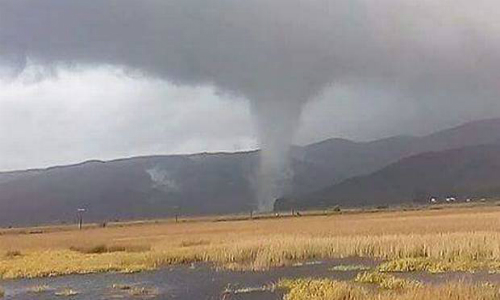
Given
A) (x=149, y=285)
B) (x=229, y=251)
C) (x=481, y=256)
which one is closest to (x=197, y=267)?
(x=229, y=251)

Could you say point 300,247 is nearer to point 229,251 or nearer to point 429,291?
point 229,251

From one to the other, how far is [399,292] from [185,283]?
16290 mm

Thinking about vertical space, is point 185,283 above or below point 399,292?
below

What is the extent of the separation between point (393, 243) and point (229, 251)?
1243 centimetres

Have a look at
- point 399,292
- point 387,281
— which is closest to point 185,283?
point 387,281

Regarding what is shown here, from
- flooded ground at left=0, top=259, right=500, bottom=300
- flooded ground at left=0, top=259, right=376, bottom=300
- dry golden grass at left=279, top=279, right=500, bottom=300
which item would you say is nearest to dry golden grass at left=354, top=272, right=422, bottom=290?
dry golden grass at left=279, top=279, right=500, bottom=300

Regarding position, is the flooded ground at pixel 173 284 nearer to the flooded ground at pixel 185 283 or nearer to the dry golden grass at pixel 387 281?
the flooded ground at pixel 185 283

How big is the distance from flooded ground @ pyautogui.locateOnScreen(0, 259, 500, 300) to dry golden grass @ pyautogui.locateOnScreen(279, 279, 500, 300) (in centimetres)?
327

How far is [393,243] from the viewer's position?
177 ft

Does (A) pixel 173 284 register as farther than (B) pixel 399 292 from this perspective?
Yes

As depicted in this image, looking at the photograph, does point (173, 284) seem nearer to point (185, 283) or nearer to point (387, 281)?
point (185, 283)

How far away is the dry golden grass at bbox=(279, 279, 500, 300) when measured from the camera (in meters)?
24.7

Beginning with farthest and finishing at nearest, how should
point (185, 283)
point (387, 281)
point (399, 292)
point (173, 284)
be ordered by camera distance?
point (185, 283), point (173, 284), point (387, 281), point (399, 292)

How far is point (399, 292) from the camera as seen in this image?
28.8m
